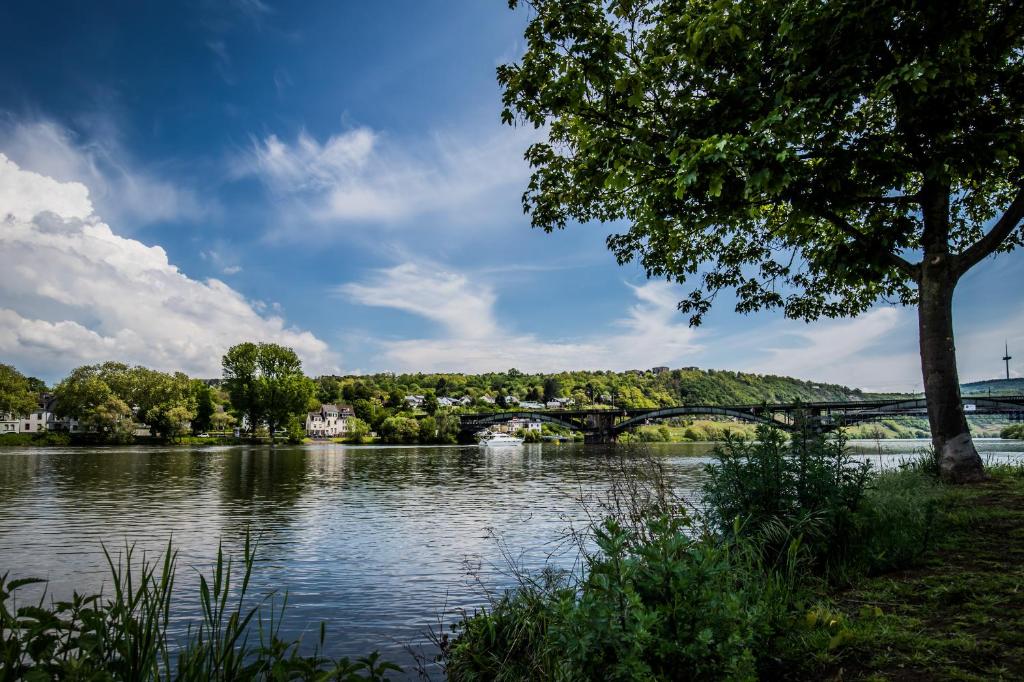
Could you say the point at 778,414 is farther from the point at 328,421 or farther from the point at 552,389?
the point at 552,389

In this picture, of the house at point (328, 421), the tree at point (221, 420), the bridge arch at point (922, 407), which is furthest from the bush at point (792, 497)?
the house at point (328, 421)

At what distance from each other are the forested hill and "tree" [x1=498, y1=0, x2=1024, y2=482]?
37584 mm

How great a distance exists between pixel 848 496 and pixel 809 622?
6.57 feet

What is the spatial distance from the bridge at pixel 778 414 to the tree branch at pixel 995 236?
3.26 metres

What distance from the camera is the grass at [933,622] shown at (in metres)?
3.53

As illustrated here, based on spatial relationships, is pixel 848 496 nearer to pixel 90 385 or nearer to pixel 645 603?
pixel 645 603

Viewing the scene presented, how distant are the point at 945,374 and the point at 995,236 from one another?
2.47 m

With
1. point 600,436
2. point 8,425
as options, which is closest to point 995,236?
point 600,436

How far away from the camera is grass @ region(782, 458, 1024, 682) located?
3.53 meters

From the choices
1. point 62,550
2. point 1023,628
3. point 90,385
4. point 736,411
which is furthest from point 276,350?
point 1023,628

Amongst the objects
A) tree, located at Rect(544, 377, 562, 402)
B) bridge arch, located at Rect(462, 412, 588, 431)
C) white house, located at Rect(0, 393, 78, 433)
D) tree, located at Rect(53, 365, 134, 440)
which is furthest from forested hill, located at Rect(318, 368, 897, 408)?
tree, located at Rect(53, 365, 134, 440)

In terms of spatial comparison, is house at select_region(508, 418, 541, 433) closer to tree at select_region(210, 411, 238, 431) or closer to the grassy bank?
tree at select_region(210, 411, 238, 431)

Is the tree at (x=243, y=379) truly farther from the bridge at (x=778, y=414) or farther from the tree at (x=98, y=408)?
the bridge at (x=778, y=414)

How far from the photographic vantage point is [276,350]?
87.6 metres
